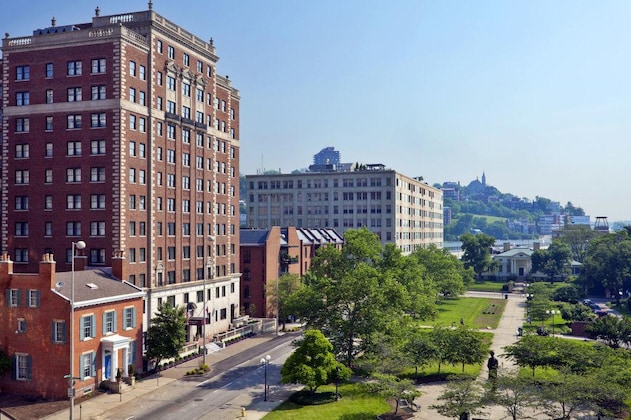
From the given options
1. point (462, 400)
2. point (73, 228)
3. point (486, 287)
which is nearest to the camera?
point (462, 400)

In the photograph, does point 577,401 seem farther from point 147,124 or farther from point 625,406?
point 147,124

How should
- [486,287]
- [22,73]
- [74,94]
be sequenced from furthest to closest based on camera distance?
[486,287] < [22,73] < [74,94]

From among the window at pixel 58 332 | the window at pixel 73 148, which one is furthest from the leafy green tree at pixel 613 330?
the window at pixel 73 148

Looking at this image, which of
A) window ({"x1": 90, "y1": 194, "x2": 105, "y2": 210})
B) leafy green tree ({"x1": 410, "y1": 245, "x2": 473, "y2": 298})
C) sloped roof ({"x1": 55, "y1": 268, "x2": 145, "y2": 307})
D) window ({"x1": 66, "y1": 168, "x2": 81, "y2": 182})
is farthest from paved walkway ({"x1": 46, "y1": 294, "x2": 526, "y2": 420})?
leafy green tree ({"x1": 410, "y1": 245, "x2": 473, "y2": 298})

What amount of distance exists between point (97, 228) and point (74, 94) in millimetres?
15745

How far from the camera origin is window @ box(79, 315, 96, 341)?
177ft

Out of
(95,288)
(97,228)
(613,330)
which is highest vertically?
(97,228)

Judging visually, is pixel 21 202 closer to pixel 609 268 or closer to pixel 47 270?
pixel 47 270

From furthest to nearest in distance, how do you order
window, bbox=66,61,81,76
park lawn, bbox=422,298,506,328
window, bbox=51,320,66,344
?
park lawn, bbox=422,298,506,328
window, bbox=66,61,81,76
window, bbox=51,320,66,344

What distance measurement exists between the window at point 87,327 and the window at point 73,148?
73.2ft

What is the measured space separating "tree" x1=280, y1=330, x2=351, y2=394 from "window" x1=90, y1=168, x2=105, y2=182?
3095cm

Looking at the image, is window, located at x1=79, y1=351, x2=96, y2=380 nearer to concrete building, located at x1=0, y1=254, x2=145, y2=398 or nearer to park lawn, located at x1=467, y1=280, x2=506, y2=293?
concrete building, located at x1=0, y1=254, x2=145, y2=398

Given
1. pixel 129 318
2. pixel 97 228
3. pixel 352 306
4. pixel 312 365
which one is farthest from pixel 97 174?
pixel 312 365

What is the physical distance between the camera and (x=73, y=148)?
69.2m
